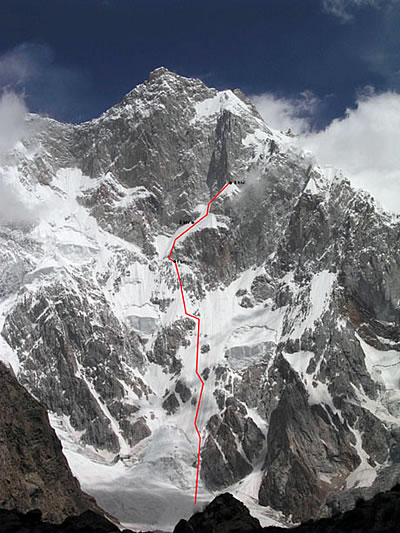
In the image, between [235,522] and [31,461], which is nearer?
[235,522]

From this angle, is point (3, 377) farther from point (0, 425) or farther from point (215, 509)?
point (215, 509)

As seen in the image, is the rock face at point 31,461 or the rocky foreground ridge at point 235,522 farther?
the rock face at point 31,461

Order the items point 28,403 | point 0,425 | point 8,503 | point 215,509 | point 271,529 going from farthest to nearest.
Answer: point 28,403
point 0,425
point 8,503
point 215,509
point 271,529

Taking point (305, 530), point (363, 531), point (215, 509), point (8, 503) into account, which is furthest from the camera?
point (8, 503)

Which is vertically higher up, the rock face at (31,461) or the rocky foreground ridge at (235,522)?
the rock face at (31,461)

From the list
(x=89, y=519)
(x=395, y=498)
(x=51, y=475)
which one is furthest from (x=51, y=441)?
(x=395, y=498)

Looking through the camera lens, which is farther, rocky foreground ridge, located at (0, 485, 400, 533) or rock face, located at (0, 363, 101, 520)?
rock face, located at (0, 363, 101, 520)

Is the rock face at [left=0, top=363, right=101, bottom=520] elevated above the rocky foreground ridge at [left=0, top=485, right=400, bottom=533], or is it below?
above

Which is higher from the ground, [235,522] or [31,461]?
[31,461]
